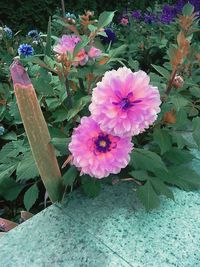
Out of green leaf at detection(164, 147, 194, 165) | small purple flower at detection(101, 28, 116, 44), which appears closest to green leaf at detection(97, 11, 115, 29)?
green leaf at detection(164, 147, 194, 165)

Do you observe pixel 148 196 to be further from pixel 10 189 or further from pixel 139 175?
pixel 10 189

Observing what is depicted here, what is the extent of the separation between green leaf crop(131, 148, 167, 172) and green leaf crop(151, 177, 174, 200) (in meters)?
0.05

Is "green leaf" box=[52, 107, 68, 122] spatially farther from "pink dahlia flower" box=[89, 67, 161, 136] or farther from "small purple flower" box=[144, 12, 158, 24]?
"small purple flower" box=[144, 12, 158, 24]

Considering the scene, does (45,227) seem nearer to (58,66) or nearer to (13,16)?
(58,66)

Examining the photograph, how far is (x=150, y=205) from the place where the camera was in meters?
1.41

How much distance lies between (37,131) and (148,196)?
0.43 metres

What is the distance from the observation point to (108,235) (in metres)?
1.38

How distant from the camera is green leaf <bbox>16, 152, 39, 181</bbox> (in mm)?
1480

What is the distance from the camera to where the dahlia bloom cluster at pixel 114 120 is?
48.6 inches

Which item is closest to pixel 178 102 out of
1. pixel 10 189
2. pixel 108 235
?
pixel 108 235

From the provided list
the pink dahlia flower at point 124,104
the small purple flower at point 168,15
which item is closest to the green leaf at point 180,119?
the pink dahlia flower at point 124,104

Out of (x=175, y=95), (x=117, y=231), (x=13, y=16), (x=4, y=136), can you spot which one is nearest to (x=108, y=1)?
(x=13, y=16)

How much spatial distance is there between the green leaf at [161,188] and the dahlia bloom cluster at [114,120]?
0.72 feet

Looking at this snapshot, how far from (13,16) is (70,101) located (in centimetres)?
378
